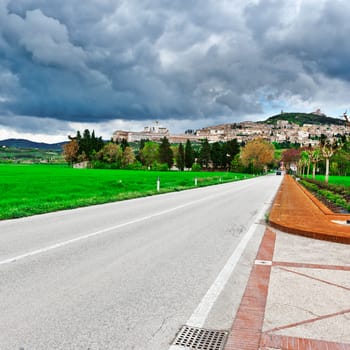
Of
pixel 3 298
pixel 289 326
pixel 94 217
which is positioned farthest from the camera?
pixel 94 217

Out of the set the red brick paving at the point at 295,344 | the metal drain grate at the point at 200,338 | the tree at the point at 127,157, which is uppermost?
the tree at the point at 127,157

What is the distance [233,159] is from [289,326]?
5269 inches

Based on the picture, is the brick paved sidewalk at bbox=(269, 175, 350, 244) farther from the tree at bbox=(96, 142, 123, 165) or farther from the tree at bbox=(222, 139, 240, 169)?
the tree at bbox=(222, 139, 240, 169)

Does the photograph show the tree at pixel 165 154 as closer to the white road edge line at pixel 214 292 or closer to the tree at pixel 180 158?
the tree at pixel 180 158

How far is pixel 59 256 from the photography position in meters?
6.60

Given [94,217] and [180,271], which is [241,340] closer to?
[180,271]

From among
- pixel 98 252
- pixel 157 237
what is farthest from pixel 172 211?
pixel 98 252

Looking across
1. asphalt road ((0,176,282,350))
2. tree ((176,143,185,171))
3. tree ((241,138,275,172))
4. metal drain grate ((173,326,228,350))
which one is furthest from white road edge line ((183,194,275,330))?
tree ((176,143,185,171))

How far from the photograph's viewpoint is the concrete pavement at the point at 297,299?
3.35 m

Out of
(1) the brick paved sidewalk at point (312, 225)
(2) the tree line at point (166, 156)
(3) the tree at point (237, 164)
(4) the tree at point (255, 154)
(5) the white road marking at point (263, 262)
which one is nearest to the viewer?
(5) the white road marking at point (263, 262)

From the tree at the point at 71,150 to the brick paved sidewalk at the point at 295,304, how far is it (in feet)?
423

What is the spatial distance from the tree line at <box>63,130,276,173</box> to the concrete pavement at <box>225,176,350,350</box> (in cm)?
10969

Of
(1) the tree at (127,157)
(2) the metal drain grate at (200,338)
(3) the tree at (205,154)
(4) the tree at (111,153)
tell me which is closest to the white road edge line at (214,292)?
(2) the metal drain grate at (200,338)

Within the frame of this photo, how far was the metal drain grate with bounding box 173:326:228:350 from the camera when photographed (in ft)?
10.8
